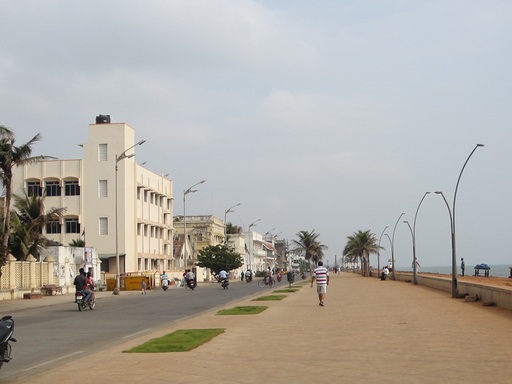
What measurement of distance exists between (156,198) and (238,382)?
74852mm

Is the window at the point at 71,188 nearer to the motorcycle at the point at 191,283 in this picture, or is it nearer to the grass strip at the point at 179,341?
the motorcycle at the point at 191,283

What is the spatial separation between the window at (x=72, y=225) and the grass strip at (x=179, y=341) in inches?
2252

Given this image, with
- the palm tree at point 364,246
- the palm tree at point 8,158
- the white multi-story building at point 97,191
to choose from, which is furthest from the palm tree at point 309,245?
the palm tree at point 8,158

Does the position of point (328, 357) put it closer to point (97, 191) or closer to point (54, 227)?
point (97, 191)

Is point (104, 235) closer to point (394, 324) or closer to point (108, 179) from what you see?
point (108, 179)

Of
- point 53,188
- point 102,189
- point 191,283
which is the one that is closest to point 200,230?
point 53,188

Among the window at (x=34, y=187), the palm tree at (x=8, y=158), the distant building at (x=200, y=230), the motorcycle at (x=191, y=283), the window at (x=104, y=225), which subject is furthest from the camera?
the distant building at (x=200, y=230)

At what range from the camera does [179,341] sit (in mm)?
15406

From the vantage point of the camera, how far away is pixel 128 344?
15.9 meters

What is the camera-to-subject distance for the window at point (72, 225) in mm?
72938

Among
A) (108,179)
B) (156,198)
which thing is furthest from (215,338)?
(156,198)

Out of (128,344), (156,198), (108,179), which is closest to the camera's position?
(128,344)

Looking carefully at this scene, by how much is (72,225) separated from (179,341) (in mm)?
60127

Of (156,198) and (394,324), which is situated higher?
(156,198)
